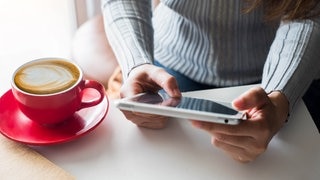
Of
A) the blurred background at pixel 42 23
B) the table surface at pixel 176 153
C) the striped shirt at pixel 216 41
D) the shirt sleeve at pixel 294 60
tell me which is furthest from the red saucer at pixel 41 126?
the blurred background at pixel 42 23

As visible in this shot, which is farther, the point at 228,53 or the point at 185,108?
the point at 228,53

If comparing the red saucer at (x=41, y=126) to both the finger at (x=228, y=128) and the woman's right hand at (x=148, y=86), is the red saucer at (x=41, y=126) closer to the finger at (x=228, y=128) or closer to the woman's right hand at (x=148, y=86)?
the woman's right hand at (x=148, y=86)

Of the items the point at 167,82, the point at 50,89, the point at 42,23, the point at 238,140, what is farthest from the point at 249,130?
the point at 42,23

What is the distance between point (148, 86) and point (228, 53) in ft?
0.83

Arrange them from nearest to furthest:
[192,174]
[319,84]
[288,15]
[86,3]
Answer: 1. [192,174]
2. [288,15]
3. [319,84]
4. [86,3]

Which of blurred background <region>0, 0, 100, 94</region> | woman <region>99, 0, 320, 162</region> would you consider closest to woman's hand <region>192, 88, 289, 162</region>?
woman <region>99, 0, 320, 162</region>

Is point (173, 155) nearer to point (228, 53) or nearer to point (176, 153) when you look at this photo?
point (176, 153)

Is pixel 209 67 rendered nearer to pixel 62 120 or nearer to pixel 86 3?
pixel 62 120

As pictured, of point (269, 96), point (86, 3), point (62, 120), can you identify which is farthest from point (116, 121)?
point (86, 3)

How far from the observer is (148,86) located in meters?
0.67

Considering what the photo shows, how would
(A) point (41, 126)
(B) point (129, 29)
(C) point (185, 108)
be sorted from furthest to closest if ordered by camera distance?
1. (B) point (129, 29)
2. (A) point (41, 126)
3. (C) point (185, 108)

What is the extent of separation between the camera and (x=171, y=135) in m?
0.63

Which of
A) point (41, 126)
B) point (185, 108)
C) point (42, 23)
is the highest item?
point (185, 108)

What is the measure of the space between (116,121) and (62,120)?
78 millimetres
